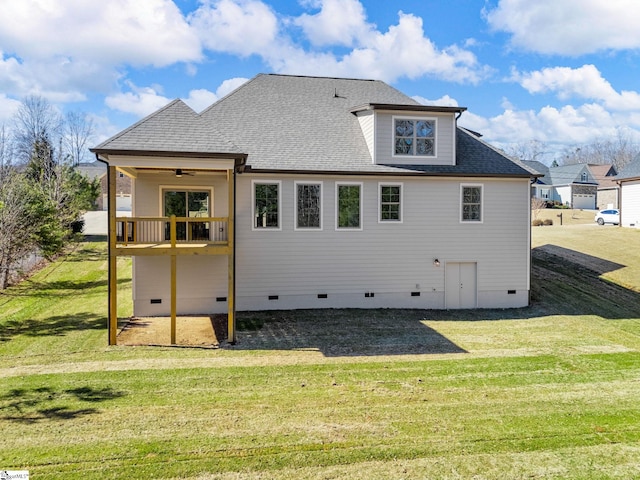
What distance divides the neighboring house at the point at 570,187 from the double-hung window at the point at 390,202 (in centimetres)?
4649

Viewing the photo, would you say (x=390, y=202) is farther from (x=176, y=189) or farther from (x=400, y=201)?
(x=176, y=189)

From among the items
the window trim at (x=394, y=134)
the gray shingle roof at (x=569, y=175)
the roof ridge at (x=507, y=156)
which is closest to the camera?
the window trim at (x=394, y=134)

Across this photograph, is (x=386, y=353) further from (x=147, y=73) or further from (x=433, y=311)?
(x=147, y=73)

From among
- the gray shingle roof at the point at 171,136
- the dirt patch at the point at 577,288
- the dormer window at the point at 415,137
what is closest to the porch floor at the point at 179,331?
the gray shingle roof at the point at 171,136

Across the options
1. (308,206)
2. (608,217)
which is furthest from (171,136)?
(608,217)

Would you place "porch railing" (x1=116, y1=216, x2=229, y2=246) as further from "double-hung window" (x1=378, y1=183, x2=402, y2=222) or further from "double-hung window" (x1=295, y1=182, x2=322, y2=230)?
"double-hung window" (x1=378, y1=183, x2=402, y2=222)

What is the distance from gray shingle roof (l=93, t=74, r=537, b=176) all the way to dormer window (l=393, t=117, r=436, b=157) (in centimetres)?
59

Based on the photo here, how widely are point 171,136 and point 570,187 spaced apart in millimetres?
57714

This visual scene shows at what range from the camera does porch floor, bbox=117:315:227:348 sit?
11031mm

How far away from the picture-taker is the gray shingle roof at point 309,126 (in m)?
14.3

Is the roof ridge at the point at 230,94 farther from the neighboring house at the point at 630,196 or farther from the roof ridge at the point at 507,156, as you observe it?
the neighboring house at the point at 630,196

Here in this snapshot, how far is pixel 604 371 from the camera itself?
936cm

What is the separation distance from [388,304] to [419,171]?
458 centimetres

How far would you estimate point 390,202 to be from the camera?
14.9 m
